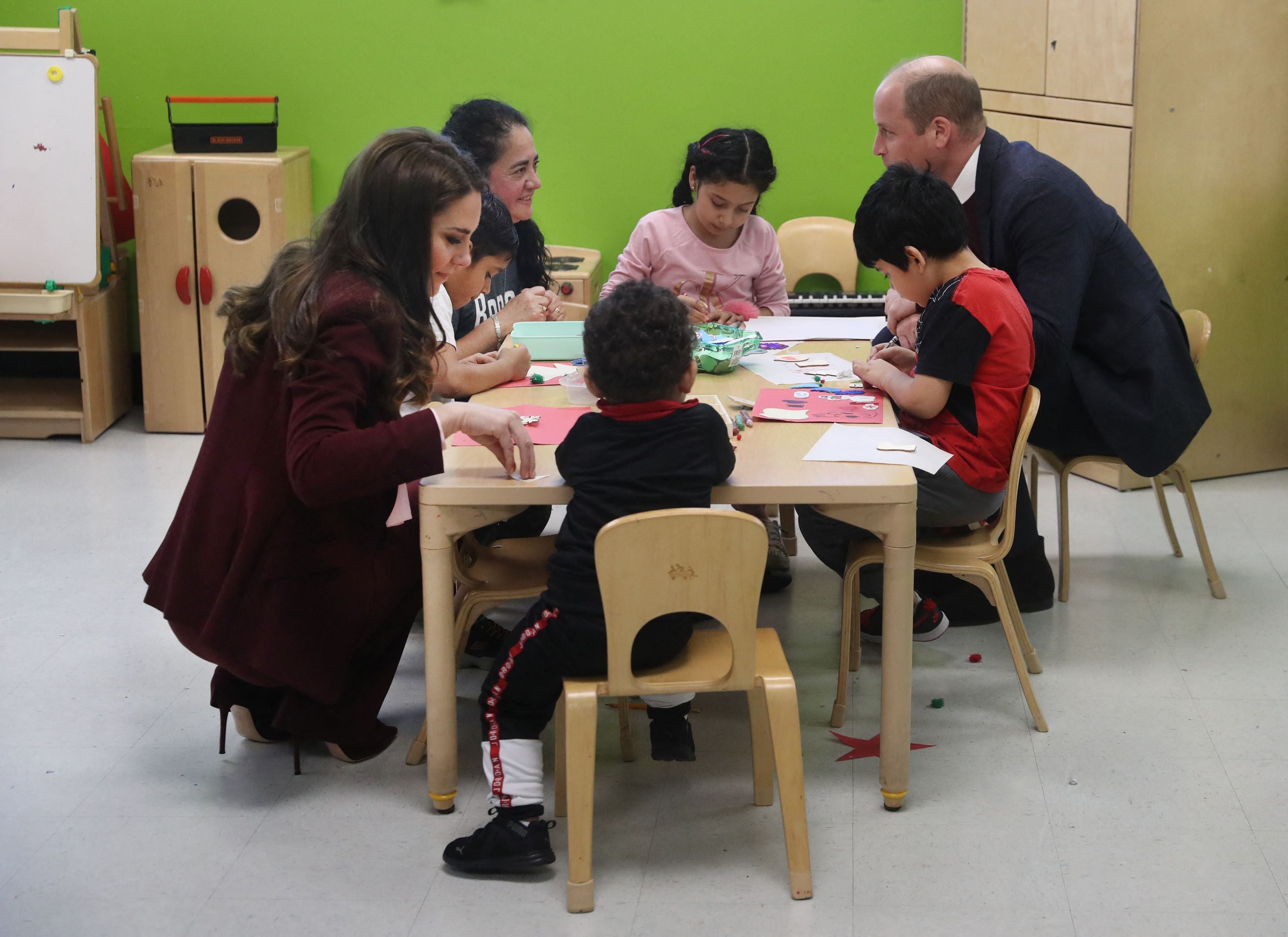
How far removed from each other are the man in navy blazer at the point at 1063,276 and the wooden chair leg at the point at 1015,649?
21.9 inches

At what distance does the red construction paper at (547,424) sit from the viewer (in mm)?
2262

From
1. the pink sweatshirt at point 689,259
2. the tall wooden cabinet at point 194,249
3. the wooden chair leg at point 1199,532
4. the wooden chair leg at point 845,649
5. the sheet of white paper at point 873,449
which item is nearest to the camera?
the sheet of white paper at point 873,449

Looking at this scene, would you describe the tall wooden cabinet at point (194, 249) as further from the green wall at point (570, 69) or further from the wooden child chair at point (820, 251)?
the wooden child chair at point (820, 251)

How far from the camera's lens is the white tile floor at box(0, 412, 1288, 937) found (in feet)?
6.42

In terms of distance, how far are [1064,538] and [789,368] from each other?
87 cm

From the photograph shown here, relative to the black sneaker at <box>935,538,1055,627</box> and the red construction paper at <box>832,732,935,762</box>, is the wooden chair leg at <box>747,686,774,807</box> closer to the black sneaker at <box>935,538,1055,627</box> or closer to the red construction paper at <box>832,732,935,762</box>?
the red construction paper at <box>832,732,935,762</box>

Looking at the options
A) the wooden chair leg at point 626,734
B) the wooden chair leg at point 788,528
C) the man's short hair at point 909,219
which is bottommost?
the wooden chair leg at point 626,734

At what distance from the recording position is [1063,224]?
8.97 ft

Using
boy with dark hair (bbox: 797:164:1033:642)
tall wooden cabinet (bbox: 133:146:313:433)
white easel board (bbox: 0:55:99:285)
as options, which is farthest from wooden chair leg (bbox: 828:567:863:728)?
white easel board (bbox: 0:55:99:285)

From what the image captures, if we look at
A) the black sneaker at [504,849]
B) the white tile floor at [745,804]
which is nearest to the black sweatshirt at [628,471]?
the black sneaker at [504,849]

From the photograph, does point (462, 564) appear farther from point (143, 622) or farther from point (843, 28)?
point (843, 28)

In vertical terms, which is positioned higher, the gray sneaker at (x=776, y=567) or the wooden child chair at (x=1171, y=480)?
the wooden child chair at (x=1171, y=480)

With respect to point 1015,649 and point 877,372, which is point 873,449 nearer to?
point 877,372

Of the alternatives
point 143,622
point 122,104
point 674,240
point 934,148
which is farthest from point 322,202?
point 934,148
